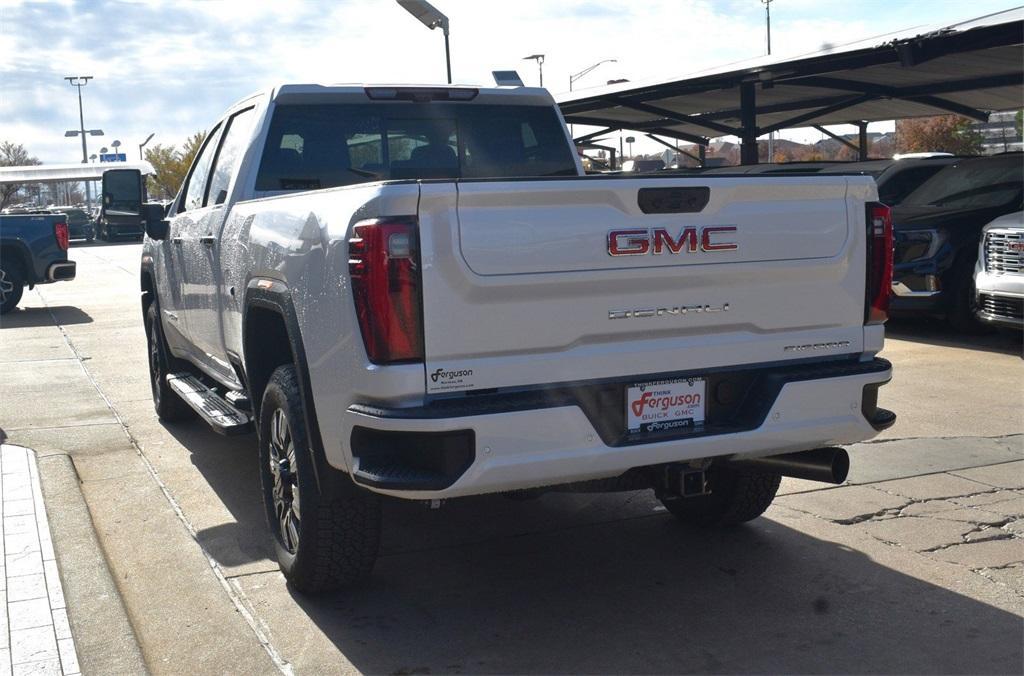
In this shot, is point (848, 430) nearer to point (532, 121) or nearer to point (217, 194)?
point (532, 121)

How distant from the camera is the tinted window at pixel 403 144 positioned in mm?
5891

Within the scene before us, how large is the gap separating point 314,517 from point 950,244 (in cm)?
934

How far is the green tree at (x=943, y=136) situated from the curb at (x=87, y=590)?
50745 millimetres

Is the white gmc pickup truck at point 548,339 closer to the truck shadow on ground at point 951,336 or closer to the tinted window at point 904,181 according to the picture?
the truck shadow on ground at point 951,336

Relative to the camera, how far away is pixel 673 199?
13.4ft

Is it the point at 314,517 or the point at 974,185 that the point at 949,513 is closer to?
the point at 314,517

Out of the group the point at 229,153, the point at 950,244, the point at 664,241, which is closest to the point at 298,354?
the point at 664,241

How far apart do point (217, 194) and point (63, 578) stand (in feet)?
7.97

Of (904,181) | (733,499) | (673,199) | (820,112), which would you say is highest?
(820,112)

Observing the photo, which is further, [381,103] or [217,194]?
[217,194]

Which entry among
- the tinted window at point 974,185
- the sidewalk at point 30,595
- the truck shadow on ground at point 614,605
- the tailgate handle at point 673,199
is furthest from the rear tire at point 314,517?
the tinted window at point 974,185

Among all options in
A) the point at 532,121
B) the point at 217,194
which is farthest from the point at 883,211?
the point at 217,194

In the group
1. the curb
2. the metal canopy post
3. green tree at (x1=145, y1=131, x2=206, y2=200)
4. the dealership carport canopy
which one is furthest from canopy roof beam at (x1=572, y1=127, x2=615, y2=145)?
green tree at (x1=145, y1=131, x2=206, y2=200)

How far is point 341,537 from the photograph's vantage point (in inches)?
173
